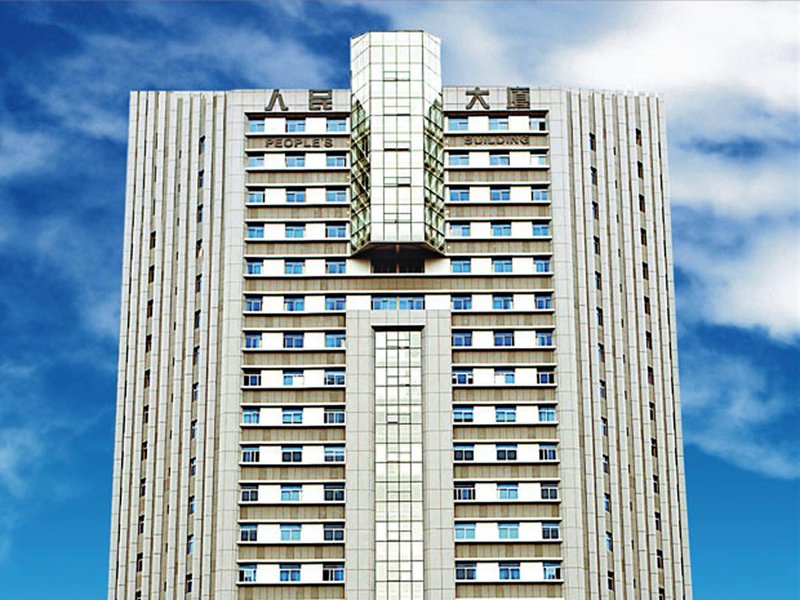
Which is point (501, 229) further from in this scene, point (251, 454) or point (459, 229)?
point (251, 454)

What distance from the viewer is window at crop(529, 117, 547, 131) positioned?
138375 mm

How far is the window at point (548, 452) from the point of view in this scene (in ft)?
422

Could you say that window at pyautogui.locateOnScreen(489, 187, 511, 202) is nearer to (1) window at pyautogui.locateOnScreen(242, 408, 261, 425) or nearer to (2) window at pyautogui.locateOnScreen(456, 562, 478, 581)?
(1) window at pyautogui.locateOnScreen(242, 408, 261, 425)

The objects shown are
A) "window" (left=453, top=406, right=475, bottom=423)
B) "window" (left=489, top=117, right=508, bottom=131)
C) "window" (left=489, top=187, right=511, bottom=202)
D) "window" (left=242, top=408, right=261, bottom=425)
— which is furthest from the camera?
"window" (left=489, top=117, right=508, bottom=131)

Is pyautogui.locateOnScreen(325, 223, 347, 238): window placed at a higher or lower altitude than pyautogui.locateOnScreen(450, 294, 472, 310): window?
higher

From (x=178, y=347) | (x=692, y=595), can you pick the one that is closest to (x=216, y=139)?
(x=178, y=347)

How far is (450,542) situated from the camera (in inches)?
4946

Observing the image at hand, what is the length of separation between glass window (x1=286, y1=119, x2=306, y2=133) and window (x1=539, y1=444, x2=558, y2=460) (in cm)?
3709

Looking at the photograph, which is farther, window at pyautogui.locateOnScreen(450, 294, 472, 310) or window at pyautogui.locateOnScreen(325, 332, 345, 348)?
window at pyautogui.locateOnScreen(450, 294, 472, 310)

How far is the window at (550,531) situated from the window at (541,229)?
26592mm

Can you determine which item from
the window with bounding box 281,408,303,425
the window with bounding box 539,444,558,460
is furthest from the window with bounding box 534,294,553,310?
the window with bounding box 281,408,303,425

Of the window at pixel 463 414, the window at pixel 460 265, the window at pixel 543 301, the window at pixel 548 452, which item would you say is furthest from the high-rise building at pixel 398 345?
the window at pixel 548 452

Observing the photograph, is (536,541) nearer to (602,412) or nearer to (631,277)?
(602,412)

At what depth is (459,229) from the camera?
444 feet
